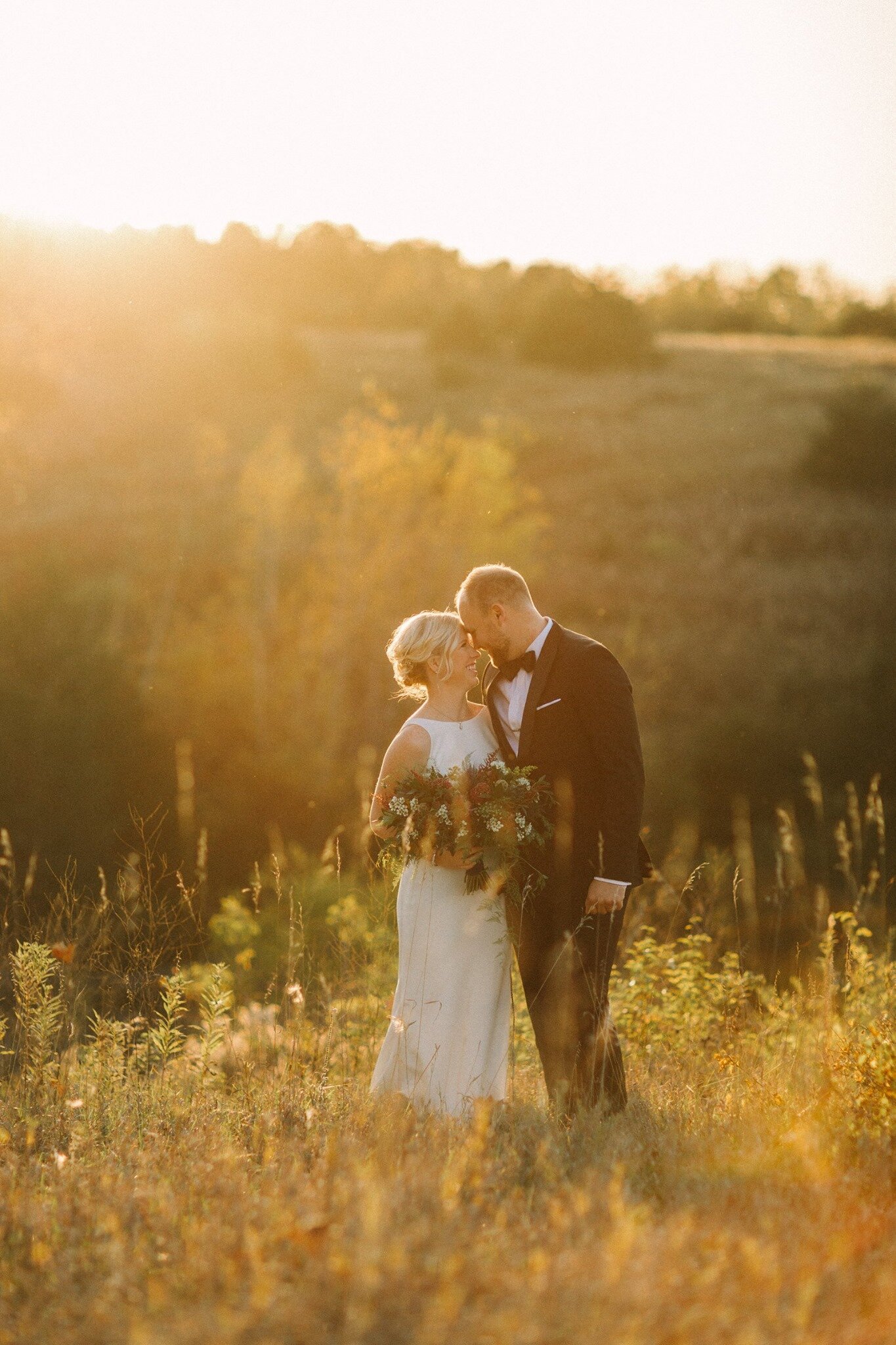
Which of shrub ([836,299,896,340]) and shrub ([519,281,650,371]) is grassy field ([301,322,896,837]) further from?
shrub ([836,299,896,340])

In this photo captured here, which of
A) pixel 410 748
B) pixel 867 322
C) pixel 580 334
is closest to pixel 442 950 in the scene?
pixel 410 748

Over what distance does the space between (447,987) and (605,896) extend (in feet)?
2.27

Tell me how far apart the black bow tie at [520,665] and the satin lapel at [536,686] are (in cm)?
5

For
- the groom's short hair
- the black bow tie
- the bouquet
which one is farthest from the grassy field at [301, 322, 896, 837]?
the bouquet

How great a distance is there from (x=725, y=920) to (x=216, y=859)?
7707 millimetres

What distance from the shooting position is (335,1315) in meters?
2.32

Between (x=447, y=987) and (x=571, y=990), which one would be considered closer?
(x=571, y=990)

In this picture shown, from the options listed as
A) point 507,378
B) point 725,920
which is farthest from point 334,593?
point 507,378

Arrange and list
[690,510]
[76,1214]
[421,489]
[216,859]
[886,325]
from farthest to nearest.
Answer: [886,325] → [690,510] → [421,489] → [216,859] → [76,1214]

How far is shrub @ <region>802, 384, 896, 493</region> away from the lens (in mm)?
41562

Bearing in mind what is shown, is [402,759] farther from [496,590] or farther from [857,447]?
[857,447]

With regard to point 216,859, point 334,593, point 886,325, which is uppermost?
point 886,325

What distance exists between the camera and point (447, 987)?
4.33m

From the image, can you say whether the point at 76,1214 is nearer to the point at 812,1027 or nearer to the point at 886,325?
the point at 812,1027
